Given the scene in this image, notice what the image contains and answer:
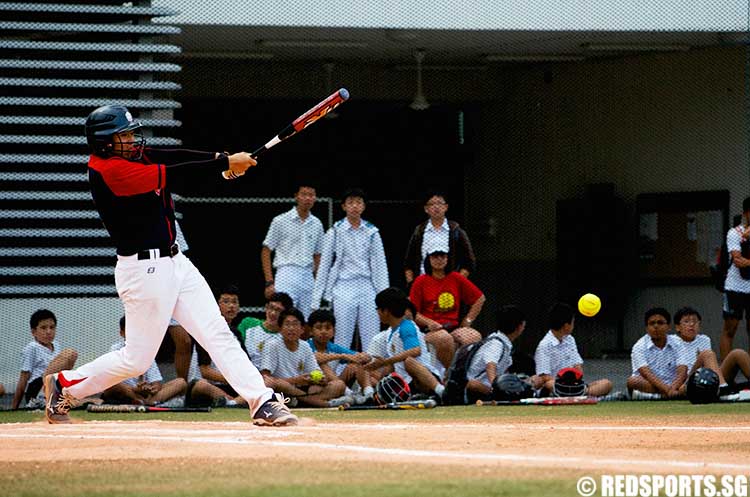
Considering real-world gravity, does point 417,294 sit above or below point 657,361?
above

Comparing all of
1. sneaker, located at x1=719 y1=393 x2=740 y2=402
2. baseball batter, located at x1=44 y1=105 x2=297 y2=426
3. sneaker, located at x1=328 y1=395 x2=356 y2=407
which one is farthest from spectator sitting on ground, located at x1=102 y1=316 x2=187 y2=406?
sneaker, located at x1=719 y1=393 x2=740 y2=402

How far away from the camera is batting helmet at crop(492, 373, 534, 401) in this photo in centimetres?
1298

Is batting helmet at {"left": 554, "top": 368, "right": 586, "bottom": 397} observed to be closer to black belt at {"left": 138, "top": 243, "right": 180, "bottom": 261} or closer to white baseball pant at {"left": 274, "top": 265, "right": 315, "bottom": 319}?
white baseball pant at {"left": 274, "top": 265, "right": 315, "bottom": 319}

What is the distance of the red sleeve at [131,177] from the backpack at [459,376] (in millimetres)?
5109

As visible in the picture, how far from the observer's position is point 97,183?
884 centimetres

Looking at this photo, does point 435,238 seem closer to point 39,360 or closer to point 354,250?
point 354,250

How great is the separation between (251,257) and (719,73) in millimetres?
7518

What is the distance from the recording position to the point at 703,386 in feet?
40.3

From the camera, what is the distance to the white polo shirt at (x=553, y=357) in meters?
13.8

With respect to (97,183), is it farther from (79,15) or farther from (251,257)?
(251,257)

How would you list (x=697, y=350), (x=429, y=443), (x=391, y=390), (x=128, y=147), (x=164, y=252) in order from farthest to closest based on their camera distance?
(x=697, y=350)
(x=391, y=390)
(x=128, y=147)
(x=164, y=252)
(x=429, y=443)

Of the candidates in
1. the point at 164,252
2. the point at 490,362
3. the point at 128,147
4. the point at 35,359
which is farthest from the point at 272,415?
the point at 35,359

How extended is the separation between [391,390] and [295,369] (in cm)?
106

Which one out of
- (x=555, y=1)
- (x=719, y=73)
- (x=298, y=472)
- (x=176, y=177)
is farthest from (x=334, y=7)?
(x=298, y=472)
